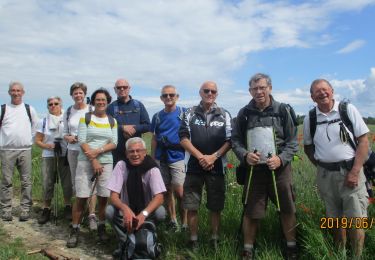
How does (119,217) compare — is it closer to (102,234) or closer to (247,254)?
(102,234)

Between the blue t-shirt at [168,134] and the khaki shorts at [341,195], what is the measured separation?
234 cm

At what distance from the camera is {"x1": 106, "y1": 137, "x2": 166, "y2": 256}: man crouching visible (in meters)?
5.02

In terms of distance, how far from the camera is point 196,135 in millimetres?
5172

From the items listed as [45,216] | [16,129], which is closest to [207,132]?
[45,216]

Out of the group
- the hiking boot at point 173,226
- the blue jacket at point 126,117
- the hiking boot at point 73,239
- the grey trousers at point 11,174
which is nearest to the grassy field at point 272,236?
the hiking boot at point 173,226

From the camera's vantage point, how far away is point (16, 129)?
22.4ft

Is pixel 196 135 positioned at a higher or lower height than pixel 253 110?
lower

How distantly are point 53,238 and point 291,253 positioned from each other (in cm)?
372

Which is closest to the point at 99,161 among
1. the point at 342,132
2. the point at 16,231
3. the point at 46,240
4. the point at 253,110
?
the point at 46,240

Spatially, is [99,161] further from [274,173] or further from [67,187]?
[274,173]

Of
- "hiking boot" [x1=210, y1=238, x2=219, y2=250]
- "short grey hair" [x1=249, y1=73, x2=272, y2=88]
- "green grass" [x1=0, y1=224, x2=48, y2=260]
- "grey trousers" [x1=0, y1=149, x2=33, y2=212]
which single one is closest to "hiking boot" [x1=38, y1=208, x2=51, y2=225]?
"grey trousers" [x1=0, y1=149, x2=33, y2=212]

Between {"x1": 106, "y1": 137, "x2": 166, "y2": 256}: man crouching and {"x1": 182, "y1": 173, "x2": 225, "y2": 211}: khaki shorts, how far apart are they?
1.18 ft

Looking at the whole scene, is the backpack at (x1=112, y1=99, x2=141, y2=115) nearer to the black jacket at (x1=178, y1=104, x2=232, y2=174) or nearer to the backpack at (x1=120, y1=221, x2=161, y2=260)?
the black jacket at (x1=178, y1=104, x2=232, y2=174)

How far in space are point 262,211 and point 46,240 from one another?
3.48 m
